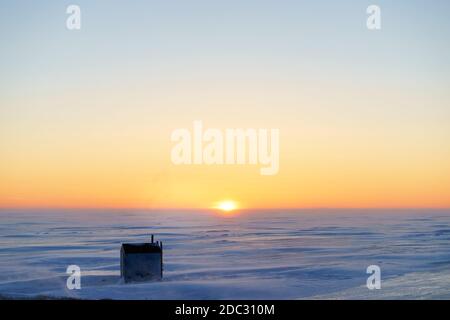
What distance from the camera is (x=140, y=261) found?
24891mm

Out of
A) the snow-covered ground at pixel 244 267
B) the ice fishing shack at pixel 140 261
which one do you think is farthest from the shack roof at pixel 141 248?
the snow-covered ground at pixel 244 267

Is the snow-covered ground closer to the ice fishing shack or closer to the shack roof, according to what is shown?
the ice fishing shack

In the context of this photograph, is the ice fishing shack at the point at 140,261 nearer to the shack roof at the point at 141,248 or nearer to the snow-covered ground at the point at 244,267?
the shack roof at the point at 141,248

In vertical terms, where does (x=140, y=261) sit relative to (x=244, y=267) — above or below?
above

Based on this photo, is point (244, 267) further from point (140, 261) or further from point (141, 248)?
point (141, 248)

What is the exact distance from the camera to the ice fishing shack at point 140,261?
2467 cm

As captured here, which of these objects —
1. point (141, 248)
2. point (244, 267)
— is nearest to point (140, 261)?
point (141, 248)

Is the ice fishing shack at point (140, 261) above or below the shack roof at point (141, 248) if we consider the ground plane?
below

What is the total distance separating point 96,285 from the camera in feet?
85.1

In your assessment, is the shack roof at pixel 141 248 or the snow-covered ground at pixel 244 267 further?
the shack roof at pixel 141 248

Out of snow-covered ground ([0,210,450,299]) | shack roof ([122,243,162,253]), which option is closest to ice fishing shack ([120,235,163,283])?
shack roof ([122,243,162,253])
